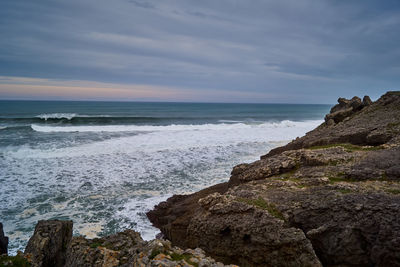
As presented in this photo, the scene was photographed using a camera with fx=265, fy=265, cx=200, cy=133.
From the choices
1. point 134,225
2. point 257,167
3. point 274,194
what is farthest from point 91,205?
point 274,194

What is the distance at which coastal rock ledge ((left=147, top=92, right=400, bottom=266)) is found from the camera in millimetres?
6289

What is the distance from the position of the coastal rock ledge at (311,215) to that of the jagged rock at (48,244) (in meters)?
3.67

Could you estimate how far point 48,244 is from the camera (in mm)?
7066

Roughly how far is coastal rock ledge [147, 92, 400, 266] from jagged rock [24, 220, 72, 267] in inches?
145

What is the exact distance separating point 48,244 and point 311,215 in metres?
7.07

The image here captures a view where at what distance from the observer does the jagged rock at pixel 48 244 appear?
6.71 metres

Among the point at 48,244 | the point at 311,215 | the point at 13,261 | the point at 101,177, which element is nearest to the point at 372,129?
the point at 311,215

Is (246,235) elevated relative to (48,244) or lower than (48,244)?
elevated

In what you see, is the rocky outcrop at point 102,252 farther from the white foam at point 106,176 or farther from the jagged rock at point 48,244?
the white foam at point 106,176

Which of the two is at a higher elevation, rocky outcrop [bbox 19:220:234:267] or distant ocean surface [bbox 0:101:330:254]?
rocky outcrop [bbox 19:220:234:267]

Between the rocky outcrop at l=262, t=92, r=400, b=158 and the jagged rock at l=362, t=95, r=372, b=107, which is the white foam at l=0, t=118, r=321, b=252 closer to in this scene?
the rocky outcrop at l=262, t=92, r=400, b=158

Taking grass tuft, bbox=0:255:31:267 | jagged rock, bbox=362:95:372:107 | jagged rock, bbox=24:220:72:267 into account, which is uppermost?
jagged rock, bbox=362:95:372:107

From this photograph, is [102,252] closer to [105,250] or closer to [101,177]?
[105,250]

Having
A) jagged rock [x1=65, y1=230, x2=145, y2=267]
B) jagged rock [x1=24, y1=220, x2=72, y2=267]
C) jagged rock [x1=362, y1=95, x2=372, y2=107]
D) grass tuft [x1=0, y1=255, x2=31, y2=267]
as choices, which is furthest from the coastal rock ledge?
jagged rock [x1=362, y1=95, x2=372, y2=107]
